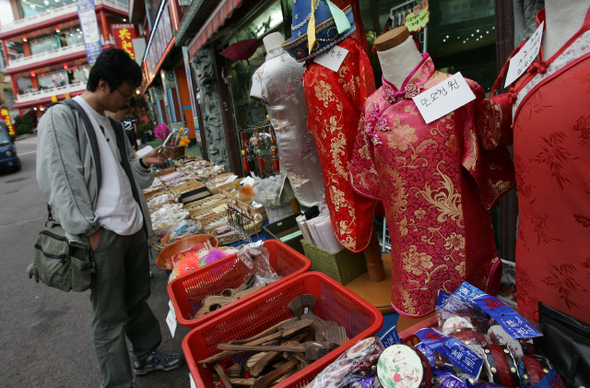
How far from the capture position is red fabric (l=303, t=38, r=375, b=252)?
1573mm

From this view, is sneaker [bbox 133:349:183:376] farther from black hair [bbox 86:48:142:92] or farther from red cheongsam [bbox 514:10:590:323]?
red cheongsam [bbox 514:10:590:323]

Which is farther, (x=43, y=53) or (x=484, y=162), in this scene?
(x=43, y=53)

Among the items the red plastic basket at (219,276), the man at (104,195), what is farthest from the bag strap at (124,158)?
the red plastic basket at (219,276)

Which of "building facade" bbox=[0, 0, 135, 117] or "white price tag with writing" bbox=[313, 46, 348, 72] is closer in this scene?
"white price tag with writing" bbox=[313, 46, 348, 72]

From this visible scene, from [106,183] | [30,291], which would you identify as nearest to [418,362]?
[106,183]

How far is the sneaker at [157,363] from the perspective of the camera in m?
2.09

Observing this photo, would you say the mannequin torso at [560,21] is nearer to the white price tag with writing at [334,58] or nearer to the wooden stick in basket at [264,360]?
the white price tag with writing at [334,58]

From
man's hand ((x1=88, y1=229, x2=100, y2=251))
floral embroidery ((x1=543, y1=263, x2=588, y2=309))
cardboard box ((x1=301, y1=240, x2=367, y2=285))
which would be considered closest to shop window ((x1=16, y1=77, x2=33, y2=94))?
man's hand ((x1=88, y1=229, x2=100, y2=251))

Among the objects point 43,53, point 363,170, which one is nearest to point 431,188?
point 363,170

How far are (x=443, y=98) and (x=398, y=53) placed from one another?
22 centimetres

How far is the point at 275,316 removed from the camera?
1.46 metres

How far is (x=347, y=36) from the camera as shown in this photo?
155 centimetres

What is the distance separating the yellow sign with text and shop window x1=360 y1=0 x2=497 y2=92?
14cm

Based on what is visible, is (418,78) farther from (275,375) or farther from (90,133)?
(90,133)
